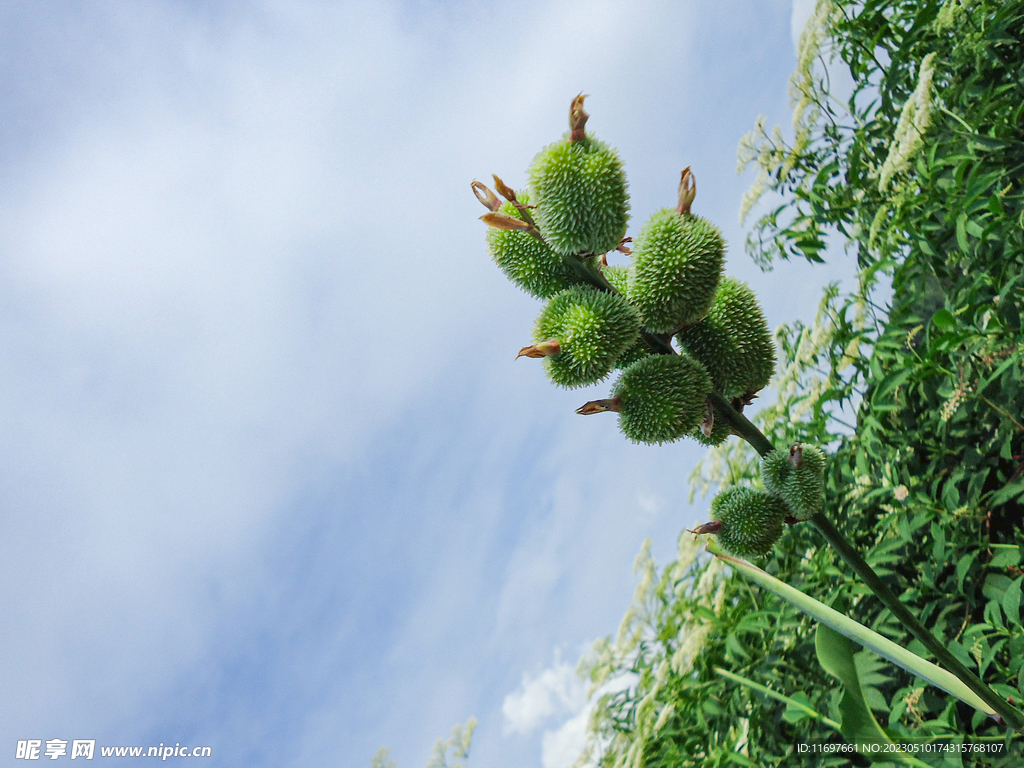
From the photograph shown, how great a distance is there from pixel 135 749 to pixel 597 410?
2274 millimetres

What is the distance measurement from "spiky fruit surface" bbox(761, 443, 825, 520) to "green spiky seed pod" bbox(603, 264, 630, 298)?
A: 30cm

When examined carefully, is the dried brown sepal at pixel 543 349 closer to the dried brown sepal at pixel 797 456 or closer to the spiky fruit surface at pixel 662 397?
the spiky fruit surface at pixel 662 397

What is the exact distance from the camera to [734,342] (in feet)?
3.05

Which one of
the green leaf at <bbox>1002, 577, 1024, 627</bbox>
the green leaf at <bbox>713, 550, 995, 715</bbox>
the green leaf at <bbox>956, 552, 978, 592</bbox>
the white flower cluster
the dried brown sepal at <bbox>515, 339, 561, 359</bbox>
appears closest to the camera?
the green leaf at <bbox>713, 550, 995, 715</bbox>

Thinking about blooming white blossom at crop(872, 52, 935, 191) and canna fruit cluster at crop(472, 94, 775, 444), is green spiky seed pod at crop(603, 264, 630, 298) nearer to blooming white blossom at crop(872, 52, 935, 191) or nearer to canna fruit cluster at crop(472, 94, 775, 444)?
canna fruit cluster at crop(472, 94, 775, 444)

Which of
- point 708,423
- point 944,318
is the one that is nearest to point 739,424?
point 708,423

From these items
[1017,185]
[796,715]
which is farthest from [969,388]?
[796,715]

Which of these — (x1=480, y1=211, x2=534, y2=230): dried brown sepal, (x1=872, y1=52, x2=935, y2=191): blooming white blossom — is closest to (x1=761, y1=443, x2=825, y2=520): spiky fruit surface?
(x1=480, y1=211, x2=534, y2=230): dried brown sepal

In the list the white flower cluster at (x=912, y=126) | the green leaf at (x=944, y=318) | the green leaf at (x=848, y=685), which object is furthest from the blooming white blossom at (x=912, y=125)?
the green leaf at (x=848, y=685)

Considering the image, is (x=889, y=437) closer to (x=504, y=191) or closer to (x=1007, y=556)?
(x=1007, y=556)

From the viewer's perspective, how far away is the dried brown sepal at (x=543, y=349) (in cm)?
86

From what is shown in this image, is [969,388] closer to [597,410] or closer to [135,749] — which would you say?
[597,410]

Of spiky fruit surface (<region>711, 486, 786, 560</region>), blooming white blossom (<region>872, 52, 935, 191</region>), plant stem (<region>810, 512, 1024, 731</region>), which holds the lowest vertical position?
plant stem (<region>810, 512, 1024, 731</region>)

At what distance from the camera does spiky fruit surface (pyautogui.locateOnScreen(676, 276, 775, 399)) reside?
3.05 ft
